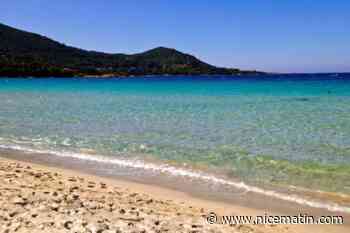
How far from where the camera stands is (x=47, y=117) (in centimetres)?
2202

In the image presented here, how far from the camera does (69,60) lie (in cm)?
14812

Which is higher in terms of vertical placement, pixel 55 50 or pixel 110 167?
pixel 55 50

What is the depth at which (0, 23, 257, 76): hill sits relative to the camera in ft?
417

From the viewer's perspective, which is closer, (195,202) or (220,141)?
(195,202)

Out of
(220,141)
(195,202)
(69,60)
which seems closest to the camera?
(195,202)

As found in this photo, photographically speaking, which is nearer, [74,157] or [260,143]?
[74,157]

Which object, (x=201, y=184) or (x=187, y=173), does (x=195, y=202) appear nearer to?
(x=201, y=184)

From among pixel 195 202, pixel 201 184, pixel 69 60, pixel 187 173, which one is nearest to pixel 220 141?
pixel 187 173

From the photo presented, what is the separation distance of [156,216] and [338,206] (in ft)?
11.4

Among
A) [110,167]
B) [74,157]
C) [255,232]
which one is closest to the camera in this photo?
[255,232]

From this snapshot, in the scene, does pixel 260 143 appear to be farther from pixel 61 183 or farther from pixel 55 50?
pixel 55 50

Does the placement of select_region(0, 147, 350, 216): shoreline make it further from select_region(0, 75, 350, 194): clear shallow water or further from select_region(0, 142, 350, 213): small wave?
select_region(0, 75, 350, 194): clear shallow water

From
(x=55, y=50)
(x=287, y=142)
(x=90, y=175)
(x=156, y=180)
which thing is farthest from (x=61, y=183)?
(x=55, y=50)

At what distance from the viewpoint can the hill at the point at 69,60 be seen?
127 metres
